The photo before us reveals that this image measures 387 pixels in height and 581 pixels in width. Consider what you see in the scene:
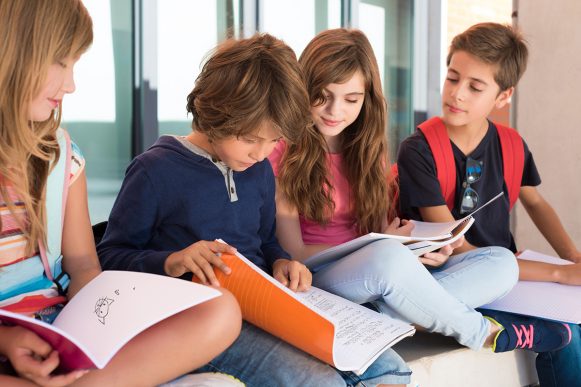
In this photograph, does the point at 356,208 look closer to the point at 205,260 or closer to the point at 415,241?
the point at 415,241

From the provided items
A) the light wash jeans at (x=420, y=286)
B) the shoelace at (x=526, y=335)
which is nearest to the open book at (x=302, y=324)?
the light wash jeans at (x=420, y=286)

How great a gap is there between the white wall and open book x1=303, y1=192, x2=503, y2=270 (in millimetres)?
1312

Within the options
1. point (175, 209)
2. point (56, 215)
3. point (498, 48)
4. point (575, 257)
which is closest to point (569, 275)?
point (575, 257)

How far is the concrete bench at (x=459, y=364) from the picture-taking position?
183 centimetres

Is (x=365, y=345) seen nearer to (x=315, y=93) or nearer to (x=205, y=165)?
(x=205, y=165)

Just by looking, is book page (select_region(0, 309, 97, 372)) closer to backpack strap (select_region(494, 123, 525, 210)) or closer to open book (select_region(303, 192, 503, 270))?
open book (select_region(303, 192, 503, 270))

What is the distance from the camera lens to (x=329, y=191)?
6.86 feet

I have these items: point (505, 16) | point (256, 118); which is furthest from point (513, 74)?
point (505, 16)

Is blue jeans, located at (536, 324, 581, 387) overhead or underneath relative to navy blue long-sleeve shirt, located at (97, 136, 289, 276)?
underneath

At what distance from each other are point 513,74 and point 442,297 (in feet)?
3.25

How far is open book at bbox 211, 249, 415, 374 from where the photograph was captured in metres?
1.31

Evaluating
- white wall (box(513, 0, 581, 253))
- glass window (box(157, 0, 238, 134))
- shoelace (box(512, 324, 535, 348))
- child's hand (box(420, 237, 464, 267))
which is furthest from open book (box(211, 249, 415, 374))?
glass window (box(157, 0, 238, 134))

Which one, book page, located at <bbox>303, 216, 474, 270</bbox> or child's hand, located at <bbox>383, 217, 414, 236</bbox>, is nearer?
book page, located at <bbox>303, 216, 474, 270</bbox>

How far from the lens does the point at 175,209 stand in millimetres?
1672
